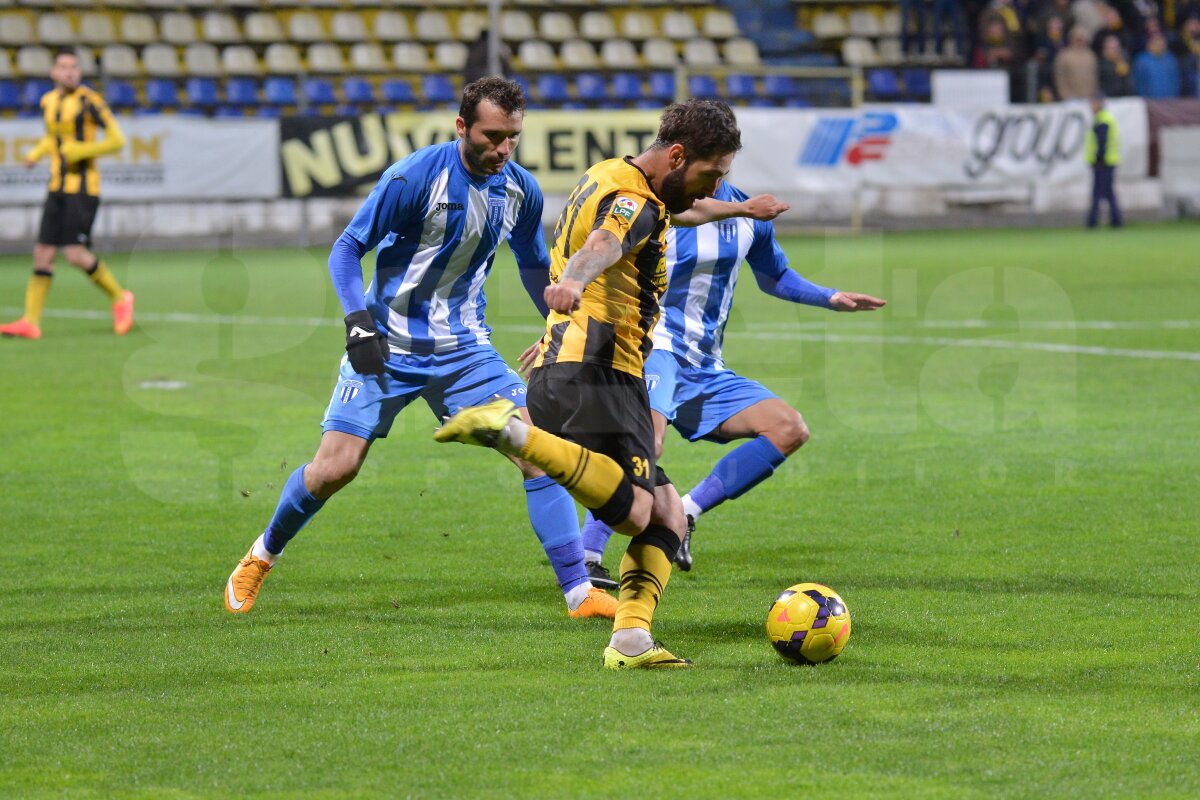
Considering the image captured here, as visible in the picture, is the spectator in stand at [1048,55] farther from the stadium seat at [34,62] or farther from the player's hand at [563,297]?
the player's hand at [563,297]

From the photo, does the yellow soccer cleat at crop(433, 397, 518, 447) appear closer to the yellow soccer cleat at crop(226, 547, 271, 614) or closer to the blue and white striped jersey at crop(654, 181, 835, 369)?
the yellow soccer cleat at crop(226, 547, 271, 614)

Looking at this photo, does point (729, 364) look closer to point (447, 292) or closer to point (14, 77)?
point (447, 292)

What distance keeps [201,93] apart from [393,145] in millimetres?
4187

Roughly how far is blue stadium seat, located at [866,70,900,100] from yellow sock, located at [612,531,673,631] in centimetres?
2428

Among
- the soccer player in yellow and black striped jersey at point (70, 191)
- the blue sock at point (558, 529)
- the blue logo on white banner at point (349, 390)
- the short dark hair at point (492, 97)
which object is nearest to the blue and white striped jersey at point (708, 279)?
the blue sock at point (558, 529)

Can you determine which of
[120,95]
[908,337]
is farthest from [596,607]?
[120,95]

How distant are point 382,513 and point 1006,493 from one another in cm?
304

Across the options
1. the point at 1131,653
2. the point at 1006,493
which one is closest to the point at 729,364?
the point at 1006,493

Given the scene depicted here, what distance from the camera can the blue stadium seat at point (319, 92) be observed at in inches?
1051

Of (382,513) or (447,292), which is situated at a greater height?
(447,292)

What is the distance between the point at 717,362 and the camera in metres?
7.23

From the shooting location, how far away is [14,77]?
25781mm

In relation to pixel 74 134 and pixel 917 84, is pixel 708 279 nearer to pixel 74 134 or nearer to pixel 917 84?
pixel 74 134

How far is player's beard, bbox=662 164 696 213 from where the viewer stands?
5023mm
